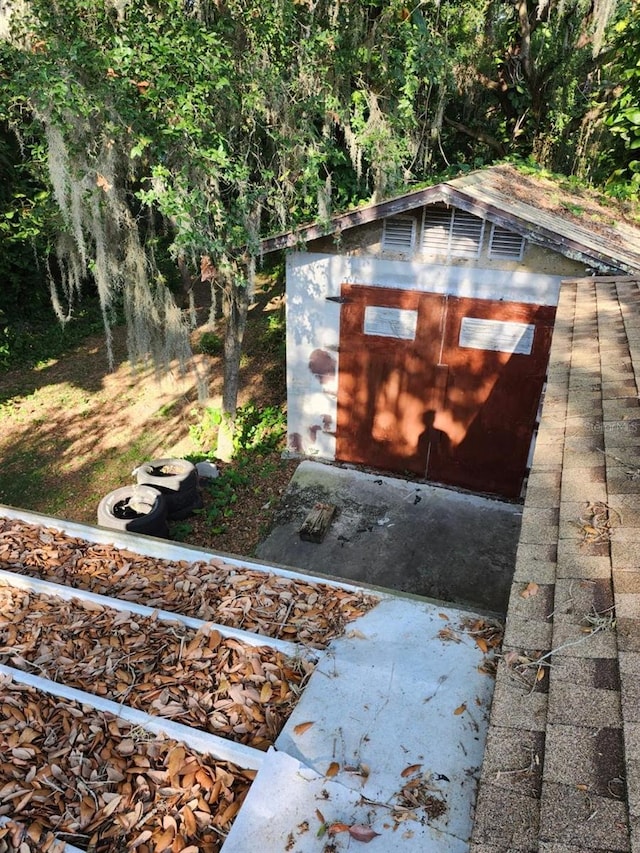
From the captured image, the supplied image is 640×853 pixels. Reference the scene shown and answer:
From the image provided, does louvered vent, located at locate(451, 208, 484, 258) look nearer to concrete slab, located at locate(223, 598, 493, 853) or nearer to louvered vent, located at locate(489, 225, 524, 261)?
louvered vent, located at locate(489, 225, 524, 261)

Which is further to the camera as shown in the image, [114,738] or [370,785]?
[114,738]

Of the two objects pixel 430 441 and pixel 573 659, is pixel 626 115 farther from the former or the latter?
pixel 573 659

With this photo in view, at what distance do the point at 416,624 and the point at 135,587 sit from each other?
1.76 m

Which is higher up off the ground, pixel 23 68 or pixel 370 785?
pixel 23 68

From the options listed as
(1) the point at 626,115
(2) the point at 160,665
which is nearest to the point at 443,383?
(2) the point at 160,665

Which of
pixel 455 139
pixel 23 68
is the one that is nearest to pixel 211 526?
pixel 23 68

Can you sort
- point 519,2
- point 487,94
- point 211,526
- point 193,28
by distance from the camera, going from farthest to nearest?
point 487,94
point 519,2
point 211,526
point 193,28

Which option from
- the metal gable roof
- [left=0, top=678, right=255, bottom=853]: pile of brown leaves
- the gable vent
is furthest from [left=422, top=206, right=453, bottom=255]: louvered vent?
[left=0, top=678, right=255, bottom=853]: pile of brown leaves

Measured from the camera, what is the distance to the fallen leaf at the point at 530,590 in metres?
2.24

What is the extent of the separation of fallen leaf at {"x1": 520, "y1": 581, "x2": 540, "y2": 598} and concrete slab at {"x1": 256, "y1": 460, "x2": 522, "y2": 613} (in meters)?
4.24

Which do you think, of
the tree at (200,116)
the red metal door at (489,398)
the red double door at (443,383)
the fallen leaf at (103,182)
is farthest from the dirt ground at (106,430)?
the fallen leaf at (103,182)

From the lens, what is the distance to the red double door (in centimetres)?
717

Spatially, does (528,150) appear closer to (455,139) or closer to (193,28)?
(455,139)

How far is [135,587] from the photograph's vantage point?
11.4 feet
